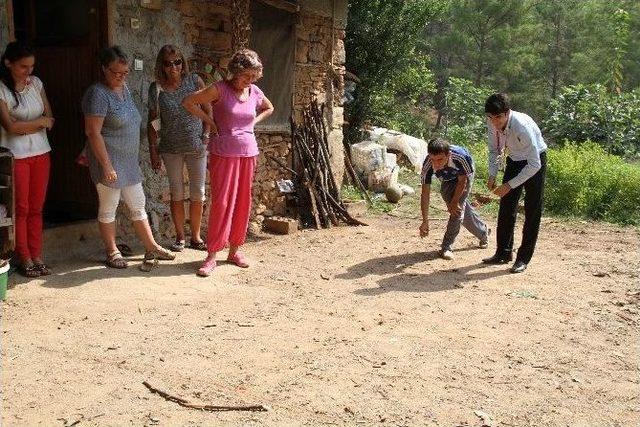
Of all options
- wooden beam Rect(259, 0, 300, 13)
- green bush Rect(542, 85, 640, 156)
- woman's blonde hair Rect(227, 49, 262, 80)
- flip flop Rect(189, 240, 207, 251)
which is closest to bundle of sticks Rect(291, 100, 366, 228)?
wooden beam Rect(259, 0, 300, 13)

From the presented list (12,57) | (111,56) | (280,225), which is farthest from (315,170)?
(12,57)

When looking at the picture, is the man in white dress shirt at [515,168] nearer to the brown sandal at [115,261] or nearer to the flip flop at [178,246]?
the flip flop at [178,246]

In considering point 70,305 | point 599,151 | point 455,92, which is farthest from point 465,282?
point 455,92

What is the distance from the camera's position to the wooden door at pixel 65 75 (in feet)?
19.5

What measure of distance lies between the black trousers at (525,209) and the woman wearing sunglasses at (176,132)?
2704 mm

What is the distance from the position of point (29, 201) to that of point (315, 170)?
3.79 m

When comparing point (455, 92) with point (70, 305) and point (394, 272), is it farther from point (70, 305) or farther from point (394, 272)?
point (70, 305)

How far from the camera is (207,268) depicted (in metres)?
5.40

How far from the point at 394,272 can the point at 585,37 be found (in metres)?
20.8

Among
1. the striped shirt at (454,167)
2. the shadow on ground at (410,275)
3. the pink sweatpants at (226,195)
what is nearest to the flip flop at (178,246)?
the pink sweatpants at (226,195)

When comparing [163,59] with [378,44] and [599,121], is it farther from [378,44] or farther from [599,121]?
[599,121]

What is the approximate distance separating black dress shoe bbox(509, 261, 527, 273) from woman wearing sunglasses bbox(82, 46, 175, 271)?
3135 millimetres

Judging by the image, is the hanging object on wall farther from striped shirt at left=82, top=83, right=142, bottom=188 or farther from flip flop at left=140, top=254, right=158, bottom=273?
flip flop at left=140, top=254, right=158, bottom=273

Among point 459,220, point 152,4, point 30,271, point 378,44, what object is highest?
point 378,44
